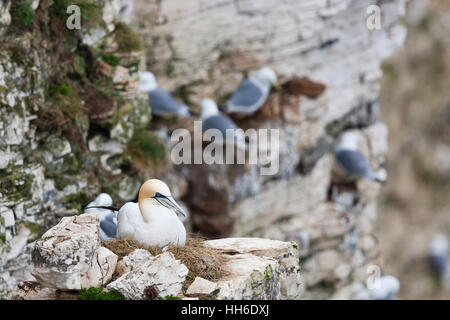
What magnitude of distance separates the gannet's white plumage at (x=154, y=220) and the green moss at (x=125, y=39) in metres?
4.37

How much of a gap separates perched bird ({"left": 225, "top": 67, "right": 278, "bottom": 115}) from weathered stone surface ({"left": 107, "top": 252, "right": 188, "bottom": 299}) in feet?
22.3

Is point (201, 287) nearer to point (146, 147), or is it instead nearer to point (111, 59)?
point (146, 147)

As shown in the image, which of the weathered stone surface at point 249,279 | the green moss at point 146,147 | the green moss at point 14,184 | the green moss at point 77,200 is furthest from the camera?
the green moss at point 146,147

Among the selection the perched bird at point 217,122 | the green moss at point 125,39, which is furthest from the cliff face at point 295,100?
the green moss at point 125,39

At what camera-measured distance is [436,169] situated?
1988 centimetres

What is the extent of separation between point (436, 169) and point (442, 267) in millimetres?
2577

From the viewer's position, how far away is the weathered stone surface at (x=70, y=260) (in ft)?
17.4

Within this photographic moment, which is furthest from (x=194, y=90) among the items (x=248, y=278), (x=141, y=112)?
(x=248, y=278)

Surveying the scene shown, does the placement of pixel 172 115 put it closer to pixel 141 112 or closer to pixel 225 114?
pixel 225 114

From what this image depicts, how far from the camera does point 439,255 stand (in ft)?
64.8

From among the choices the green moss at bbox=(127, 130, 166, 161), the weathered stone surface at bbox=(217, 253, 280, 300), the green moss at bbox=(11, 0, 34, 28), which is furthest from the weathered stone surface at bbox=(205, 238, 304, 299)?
the green moss at bbox=(127, 130, 166, 161)

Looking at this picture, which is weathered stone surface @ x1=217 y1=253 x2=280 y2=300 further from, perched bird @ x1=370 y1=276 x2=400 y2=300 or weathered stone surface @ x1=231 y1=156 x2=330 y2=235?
weathered stone surface @ x1=231 y1=156 x2=330 y2=235

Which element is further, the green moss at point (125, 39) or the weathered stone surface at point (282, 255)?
the green moss at point (125, 39)

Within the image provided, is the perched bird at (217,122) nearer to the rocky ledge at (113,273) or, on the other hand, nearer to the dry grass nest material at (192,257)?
the dry grass nest material at (192,257)
